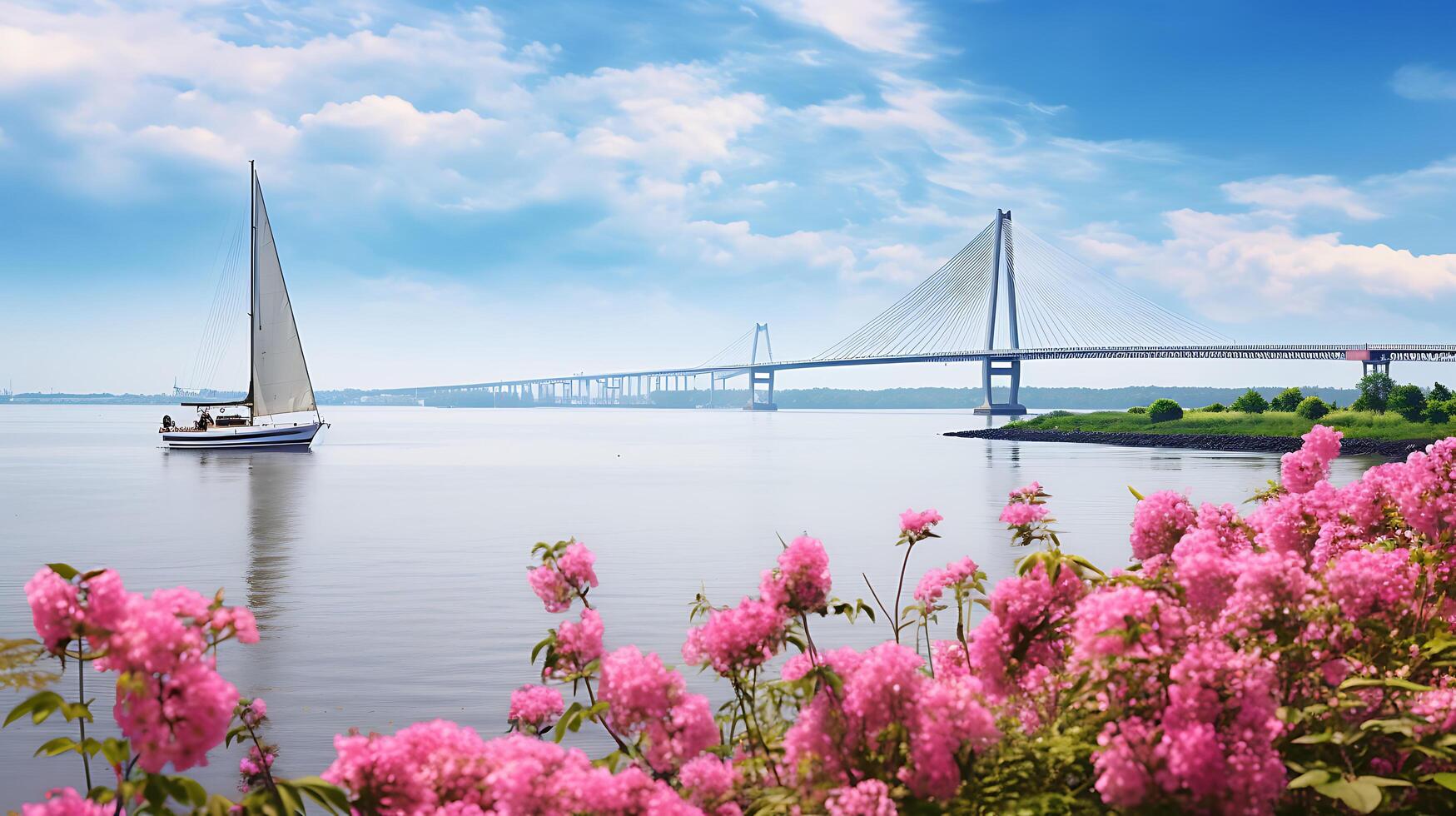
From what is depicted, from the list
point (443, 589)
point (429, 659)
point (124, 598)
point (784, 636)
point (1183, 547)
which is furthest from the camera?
point (443, 589)

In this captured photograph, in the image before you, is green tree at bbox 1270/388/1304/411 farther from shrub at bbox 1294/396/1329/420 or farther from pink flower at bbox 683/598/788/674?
pink flower at bbox 683/598/788/674

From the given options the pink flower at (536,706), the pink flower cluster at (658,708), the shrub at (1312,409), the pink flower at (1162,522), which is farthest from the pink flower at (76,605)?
the shrub at (1312,409)

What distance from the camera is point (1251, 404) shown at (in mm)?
53406

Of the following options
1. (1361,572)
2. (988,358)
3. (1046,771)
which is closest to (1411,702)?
(1361,572)

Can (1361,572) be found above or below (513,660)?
above

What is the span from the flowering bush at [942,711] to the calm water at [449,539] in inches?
118

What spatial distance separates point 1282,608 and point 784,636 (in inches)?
38.9

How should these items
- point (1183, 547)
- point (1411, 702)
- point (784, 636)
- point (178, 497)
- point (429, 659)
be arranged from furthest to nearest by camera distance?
point (178, 497)
point (429, 659)
point (1183, 547)
point (1411, 702)
point (784, 636)

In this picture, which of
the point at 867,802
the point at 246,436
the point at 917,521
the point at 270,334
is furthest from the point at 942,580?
the point at 246,436

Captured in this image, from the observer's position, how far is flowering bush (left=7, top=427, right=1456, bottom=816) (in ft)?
5.64

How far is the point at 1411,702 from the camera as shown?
2.45 metres

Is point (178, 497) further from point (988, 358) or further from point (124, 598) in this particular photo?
point (988, 358)

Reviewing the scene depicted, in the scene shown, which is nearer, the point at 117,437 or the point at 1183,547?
the point at 1183,547

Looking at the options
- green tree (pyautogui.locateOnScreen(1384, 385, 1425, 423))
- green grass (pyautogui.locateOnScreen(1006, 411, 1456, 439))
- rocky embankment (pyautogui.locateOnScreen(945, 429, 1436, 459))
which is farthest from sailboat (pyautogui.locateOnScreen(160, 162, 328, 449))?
green tree (pyautogui.locateOnScreen(1384, 385, 1425, 423))
